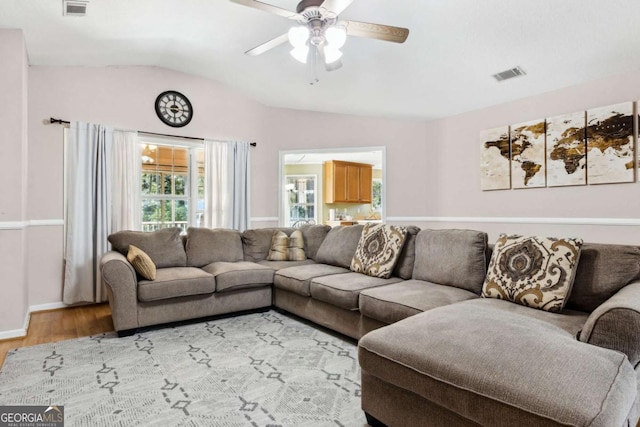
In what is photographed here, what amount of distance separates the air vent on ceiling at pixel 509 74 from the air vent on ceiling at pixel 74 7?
391 cm

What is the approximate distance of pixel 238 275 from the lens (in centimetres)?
347

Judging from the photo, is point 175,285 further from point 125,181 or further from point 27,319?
point 125,181

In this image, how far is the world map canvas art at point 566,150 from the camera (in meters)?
3.74

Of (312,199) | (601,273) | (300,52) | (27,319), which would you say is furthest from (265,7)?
(312,199)

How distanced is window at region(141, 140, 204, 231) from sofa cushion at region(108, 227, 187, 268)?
103cm

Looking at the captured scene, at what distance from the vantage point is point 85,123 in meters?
3.99

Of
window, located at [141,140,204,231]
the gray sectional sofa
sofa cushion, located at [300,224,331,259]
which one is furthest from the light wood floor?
sofa cushion, located at [300,224,331,259]

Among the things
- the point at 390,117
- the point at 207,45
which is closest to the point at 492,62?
the point at 390,117

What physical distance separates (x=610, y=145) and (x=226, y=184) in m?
4.45

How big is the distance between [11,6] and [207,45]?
1.58 metres

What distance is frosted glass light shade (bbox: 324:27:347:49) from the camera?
2.45 meters

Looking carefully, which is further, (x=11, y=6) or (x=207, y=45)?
(x=207, y=45)

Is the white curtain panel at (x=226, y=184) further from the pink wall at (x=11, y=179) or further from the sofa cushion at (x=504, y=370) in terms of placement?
the sofa cushion at (x=504, y=370)

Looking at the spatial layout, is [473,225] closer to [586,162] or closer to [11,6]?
[586,162]
